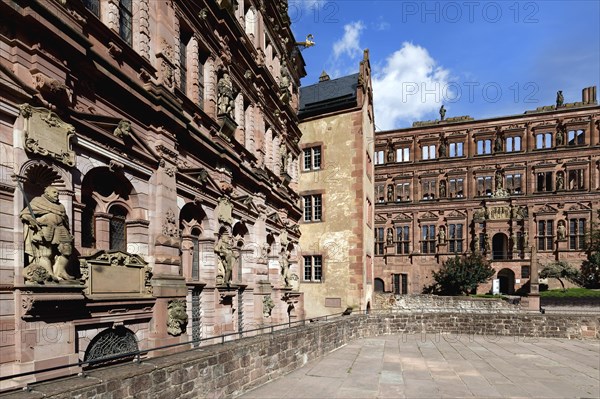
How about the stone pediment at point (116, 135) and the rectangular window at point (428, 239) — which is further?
the rectangular window at point (428, 239)

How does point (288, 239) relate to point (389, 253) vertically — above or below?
above

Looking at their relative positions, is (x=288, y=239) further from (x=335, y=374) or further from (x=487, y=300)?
(x=487, y=300)

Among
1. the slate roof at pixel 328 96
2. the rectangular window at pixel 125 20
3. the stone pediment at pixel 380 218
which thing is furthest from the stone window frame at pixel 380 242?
the rectangular window at pixel 125 20

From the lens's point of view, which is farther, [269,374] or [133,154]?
[269,374]

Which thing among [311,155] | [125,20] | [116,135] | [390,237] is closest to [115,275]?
[116,135]

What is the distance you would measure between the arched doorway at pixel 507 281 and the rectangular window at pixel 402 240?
10.9m

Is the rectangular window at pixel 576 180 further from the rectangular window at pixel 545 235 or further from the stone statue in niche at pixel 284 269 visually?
the stone statue in niche at pixel 284 269

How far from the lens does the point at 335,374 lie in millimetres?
11781

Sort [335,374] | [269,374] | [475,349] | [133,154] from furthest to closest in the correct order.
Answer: [475,349] → [335,374] → [269,374] → [133,154]

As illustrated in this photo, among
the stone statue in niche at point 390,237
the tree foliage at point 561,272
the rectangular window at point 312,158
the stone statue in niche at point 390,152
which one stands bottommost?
the tree foliage at point 561,272

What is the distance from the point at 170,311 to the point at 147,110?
505cm

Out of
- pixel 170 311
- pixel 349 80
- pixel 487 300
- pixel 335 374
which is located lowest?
pixel 487 300

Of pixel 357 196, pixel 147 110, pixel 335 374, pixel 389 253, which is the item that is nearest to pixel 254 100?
pixel 147 110

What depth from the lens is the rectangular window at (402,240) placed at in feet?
158
